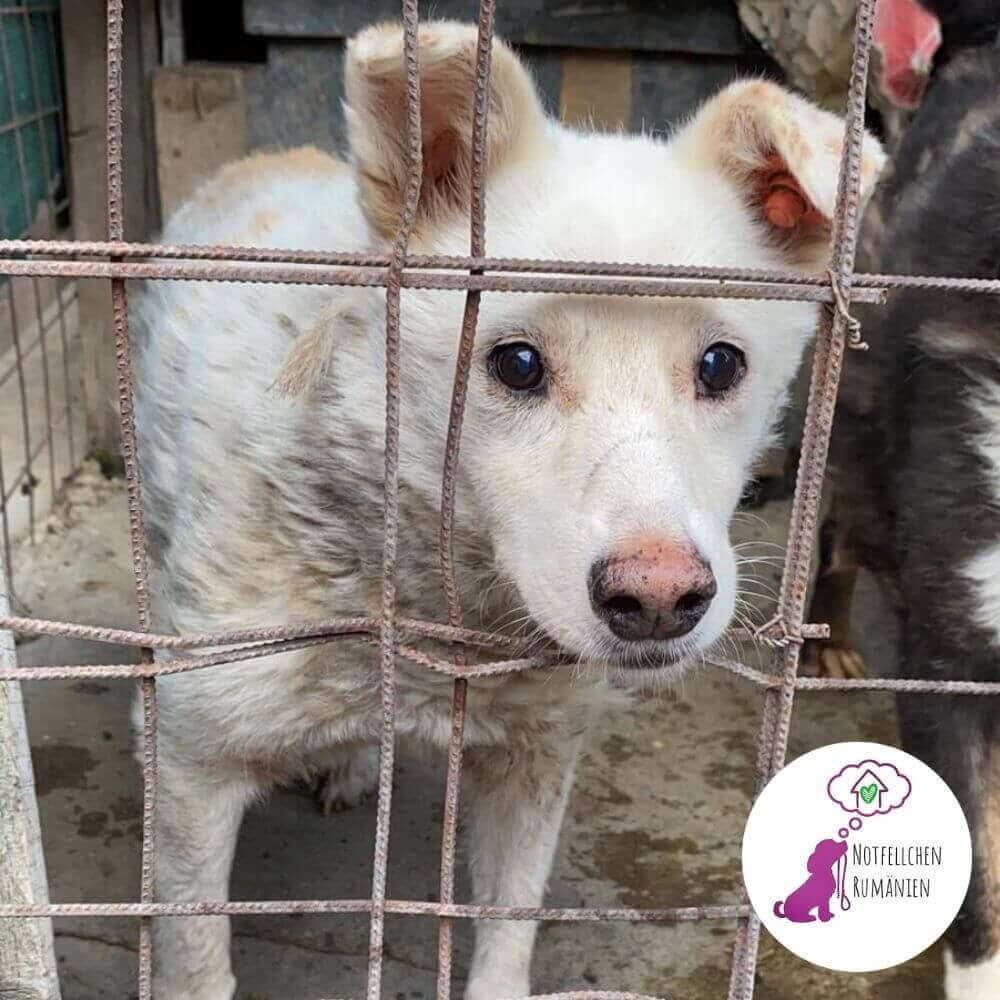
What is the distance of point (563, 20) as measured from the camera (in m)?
4.66

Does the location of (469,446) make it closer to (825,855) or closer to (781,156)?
(781,156)

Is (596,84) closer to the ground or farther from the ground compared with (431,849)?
farther from the ground

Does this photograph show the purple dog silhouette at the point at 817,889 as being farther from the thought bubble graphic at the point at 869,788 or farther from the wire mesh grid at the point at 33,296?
the wire mesh grid at the point at 33,296

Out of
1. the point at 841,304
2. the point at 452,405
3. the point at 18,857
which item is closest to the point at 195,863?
the point at 18,857

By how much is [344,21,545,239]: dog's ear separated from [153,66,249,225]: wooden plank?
9.16 ft

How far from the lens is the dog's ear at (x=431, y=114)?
1729 mm

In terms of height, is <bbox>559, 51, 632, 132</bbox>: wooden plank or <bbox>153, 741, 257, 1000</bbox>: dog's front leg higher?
<bbox>559, 51, 632, 132</bbox>: wooden plank

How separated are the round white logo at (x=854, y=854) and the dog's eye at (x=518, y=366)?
624mm

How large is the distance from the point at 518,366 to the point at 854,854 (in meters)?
0.79

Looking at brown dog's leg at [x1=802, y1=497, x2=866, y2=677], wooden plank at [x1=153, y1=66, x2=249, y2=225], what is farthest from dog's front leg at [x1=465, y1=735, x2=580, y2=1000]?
wooden plank at [x1=153, y1=66, x2=249, y2=225]

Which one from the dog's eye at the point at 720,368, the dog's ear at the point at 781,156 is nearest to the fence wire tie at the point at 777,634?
the dog's eye at the point at 720,368

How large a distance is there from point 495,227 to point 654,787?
6.04 ft

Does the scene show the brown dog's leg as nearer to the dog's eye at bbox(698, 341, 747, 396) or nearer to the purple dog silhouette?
the dog's eye at bbox(698, 341, 747, 396)

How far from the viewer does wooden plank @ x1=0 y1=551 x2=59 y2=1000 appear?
71.8 inches
